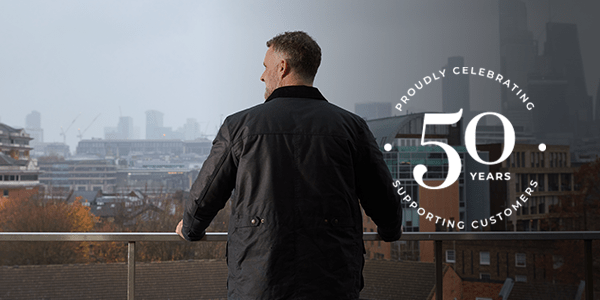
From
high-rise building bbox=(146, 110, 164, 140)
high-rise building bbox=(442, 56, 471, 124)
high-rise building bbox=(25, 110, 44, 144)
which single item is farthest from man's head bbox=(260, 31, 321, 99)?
high-rise building bbox=(25, 110, 44, 144)

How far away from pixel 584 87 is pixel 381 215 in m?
5.26

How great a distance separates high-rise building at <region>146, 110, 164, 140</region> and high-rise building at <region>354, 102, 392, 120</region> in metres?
3.38

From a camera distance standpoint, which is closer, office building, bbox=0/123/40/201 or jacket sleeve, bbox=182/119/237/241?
jacket sleeve, bbox=182/119/237/241

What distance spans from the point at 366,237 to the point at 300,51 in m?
0.58

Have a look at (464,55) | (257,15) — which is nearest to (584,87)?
(464,55)

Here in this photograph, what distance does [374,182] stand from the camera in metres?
0.82

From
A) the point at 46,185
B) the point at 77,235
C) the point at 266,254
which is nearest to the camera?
the point at 266,254

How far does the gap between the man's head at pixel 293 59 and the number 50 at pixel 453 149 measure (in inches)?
161

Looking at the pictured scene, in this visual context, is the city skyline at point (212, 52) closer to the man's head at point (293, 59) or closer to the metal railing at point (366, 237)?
the metal railing at point (366, 237)

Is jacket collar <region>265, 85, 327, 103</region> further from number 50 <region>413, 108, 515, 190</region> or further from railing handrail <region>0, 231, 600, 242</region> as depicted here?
number 50 <region>413, 108, 515, 190</region>

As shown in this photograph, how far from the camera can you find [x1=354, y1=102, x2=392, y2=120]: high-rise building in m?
5.19

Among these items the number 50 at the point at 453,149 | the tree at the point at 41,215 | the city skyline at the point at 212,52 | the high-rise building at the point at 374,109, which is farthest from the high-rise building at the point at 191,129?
the number 50 at the point at 453,149

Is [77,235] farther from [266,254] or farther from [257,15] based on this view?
[257,15]

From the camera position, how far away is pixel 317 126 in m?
0.76
